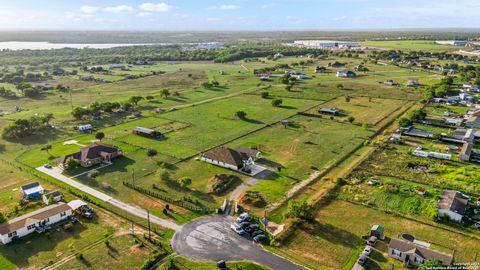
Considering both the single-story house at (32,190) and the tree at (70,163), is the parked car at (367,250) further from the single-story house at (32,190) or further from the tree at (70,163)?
the tree at (70,163)

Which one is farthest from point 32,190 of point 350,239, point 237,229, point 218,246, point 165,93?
point 165,93

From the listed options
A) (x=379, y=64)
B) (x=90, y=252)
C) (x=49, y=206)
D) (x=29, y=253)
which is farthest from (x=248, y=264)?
(x=379, y=64)

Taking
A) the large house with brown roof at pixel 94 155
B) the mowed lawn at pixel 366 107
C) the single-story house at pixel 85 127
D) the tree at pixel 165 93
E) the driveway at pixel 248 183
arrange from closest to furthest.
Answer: the driveway at pixel 248 183
the large house with brown roof at pixel 94 155
the single-story house at pixel 85 127
the mowed lawn at pixel 366 107
the tree at pixel 165 93

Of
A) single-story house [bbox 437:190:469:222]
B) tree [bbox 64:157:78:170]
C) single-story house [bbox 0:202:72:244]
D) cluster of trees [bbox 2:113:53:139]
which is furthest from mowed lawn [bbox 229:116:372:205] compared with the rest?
cluster of trees [bbox 2:113:53:139]

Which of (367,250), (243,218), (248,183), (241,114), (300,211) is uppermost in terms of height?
(241,114)

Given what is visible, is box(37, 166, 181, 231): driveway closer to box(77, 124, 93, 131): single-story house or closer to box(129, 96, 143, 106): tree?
box(77, 124, 93, 131): single-story house

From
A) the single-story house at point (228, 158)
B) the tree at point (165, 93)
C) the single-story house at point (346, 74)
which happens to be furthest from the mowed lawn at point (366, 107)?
the tree at point (165, 93)

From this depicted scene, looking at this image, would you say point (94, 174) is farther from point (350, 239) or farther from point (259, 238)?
point (350, 239)
